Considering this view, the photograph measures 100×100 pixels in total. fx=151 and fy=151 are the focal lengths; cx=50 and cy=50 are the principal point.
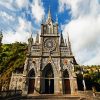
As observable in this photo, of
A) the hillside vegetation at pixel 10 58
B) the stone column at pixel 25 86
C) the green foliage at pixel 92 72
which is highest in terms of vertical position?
the hillside vegetation at pixel 10 58

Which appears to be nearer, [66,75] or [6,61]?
[66,75]

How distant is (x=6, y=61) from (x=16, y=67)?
455cm

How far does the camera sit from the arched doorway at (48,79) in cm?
3269

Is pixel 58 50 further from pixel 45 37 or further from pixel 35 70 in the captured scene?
pixel 35 70

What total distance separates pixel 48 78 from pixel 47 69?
2033 mm

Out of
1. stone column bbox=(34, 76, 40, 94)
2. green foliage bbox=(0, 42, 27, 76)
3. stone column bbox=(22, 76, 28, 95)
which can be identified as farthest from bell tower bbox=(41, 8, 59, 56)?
green foliage bbox=(0, 42, 27, 76)

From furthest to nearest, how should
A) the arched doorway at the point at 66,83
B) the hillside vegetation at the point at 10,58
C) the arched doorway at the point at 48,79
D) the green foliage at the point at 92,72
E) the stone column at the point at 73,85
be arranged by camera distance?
1. the hillside vegetation at the point at 10,58
2. the green foliage at the point at 92,72
3. the arched doorway at the point at 48,79
4. the arched doorway at the point at 66,83
5. the stone column at the point at 73,85

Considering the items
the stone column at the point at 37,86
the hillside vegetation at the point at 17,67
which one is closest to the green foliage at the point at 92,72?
the hillside vegetation at the point at 17,67

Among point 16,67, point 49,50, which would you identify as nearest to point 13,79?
point 16,67

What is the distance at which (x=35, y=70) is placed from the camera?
32.7 metres

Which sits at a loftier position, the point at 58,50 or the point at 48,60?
the point at 58,50

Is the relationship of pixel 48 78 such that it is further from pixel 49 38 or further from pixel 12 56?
pixel 12 56

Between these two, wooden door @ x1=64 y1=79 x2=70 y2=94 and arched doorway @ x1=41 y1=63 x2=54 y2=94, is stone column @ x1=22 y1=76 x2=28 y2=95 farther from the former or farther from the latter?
wooden door @ x1=64 y1=79 x2=70 y2=94

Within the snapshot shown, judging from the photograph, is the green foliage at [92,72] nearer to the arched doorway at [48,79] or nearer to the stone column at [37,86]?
the arched doorway at [48,79]
